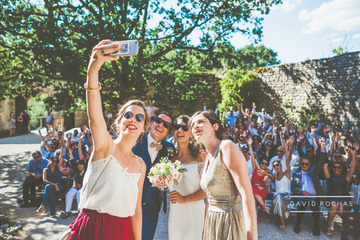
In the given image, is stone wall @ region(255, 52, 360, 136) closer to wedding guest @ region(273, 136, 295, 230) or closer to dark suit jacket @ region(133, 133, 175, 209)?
wedding guest @ region(273, 136, 295, 230)

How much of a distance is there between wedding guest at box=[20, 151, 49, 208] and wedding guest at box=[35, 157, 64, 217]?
598 mm

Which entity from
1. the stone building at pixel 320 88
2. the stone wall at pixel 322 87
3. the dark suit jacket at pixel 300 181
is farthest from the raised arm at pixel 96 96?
the stone wall at pixel 322 87

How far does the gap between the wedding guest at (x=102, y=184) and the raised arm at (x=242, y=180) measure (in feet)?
2.51

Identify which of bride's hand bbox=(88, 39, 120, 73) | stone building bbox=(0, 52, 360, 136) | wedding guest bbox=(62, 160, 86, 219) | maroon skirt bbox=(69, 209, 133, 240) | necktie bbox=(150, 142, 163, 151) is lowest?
wedding guest bbox=(62, 160, 86, 219)

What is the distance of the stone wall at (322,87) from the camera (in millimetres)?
11578

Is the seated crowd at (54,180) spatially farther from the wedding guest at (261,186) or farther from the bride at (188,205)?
the wedding guest at (261,186)

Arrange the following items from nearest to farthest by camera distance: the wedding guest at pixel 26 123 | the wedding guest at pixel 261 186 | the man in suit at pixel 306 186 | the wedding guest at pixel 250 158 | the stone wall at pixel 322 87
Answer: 1. the man in suit at pixel 306 186
2. the wedding guest at pixel 261 186
3. the wedding guest at pixel 250 158
4. the stone wall at pixel 322 87
5. the wedding guest at pixel 26 123

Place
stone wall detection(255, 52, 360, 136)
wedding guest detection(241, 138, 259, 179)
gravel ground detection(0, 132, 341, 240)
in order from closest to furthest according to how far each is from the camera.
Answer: gravel ground detection(0, 132, 341, 240) → wedding guest detection(241, 138, 259, 179) → stone wall detection(255, 52, 360, 136)

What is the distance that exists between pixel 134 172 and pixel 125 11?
8725mm

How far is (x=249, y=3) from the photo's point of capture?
34.5 feet

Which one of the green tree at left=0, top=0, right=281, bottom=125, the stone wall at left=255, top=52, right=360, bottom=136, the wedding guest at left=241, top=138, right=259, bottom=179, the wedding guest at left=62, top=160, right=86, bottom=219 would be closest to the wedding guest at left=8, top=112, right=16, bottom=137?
the green tree at left=0, top=0, right=281, bottom=125

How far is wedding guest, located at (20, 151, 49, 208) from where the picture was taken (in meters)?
6.47

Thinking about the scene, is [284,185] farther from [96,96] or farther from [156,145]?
[96,96]

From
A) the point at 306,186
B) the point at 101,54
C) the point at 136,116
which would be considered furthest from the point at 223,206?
the point at 306,186
